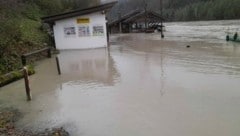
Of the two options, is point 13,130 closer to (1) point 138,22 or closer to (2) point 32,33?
(2) point 32,33

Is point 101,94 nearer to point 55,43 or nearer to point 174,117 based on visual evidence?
point 174,117

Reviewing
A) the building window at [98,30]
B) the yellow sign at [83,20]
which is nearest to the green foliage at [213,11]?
the building window at [98,30]

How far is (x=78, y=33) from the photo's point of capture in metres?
22.0

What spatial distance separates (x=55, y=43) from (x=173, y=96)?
51.1ft

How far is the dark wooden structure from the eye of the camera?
43.1 m

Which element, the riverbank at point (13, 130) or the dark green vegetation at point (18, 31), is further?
the dark green vegetation at point (18, 31)

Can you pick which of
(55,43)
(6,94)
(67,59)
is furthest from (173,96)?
(55,43)

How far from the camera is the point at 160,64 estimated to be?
14.8 meters

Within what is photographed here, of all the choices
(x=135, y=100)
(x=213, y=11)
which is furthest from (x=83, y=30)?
(x=213, y=11)

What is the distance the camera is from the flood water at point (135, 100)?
654 centimetres

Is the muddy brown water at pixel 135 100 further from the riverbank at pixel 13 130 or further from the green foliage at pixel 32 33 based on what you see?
the green foliage at pixel 32 33

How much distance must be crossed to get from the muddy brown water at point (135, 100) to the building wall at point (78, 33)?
8.10m

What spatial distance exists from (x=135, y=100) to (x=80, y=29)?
47.6ft

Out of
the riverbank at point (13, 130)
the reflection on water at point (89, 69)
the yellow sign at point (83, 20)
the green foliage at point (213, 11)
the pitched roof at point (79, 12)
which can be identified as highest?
the green foliage at point (213, 11)
